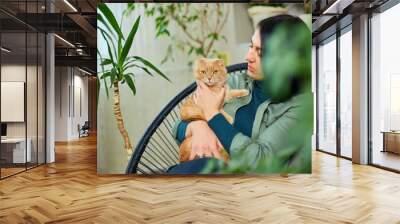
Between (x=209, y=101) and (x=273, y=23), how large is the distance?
5.51 feet

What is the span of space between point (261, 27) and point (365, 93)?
3179mm

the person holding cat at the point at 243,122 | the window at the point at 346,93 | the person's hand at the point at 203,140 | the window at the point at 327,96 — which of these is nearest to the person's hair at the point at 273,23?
the person holding cat at the point at 243,122

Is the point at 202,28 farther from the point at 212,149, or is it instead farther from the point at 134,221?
the point at 134,221

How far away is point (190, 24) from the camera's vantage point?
6.57m

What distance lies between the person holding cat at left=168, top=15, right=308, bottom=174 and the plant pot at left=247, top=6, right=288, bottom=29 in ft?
0.23

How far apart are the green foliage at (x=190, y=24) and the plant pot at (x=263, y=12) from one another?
0.45 meters

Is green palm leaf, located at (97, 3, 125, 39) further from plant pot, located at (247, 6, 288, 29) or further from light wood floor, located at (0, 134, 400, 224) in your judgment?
light wood floor, located at (0, 134, 400, 224)

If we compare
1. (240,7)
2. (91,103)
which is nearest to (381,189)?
(240,7)

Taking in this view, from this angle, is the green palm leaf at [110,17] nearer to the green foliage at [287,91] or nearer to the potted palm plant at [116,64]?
the potted palm plant at [116,64]

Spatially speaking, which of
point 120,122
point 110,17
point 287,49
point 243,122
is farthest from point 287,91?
point 110,17

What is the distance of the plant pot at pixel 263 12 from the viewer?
6457mm

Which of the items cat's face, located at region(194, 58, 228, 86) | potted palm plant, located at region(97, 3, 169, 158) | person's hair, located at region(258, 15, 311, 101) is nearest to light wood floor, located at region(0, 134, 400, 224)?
potted palm plant, located at region(97, 3, 169, 158)

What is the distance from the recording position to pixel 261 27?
255 inches

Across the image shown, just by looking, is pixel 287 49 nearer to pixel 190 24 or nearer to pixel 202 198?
pixel 190 24
